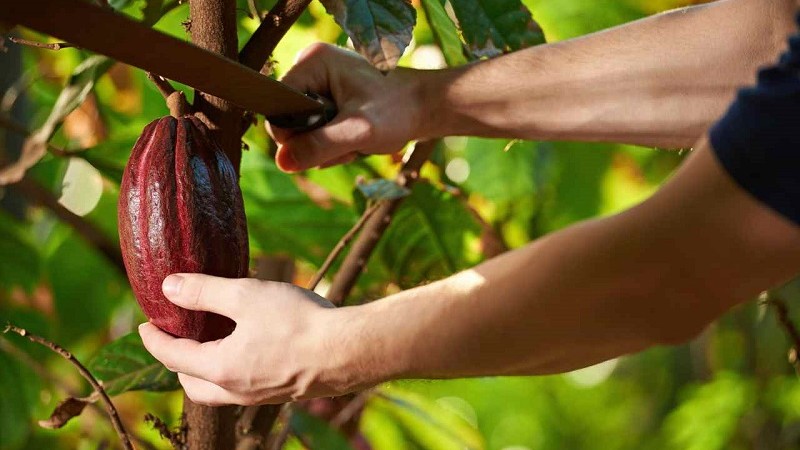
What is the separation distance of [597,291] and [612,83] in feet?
1.36

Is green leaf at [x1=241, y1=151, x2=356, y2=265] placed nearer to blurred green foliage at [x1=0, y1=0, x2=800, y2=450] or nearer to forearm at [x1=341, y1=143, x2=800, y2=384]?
Answer: blurred green foliage at [x1=0, y1=0, x2=800, y2=450]

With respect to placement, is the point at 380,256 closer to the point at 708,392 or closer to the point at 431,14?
the point at 431,14

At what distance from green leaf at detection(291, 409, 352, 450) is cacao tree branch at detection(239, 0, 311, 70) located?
43 cm

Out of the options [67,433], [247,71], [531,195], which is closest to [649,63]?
[247,71]

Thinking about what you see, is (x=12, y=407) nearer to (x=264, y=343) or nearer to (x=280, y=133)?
(x=280, y=133)

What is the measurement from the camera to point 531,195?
135cm

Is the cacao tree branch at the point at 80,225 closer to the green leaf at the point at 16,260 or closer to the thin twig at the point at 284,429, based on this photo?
the green leaf at the point at 16,260

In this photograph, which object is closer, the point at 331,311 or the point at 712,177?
the point at 712,177

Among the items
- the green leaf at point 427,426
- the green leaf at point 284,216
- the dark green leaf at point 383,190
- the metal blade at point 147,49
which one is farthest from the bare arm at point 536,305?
the green leaf at point 427,426

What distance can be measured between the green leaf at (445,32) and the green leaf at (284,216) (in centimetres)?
30

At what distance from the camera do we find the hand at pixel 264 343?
54cm

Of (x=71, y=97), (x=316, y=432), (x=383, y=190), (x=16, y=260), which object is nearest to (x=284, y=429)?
(x=316, y=432)

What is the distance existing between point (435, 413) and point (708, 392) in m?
0.43

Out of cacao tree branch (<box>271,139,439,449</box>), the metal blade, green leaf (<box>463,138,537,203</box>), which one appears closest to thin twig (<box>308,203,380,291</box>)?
cacao tree branch (<box>271,139,439,449</box>)
